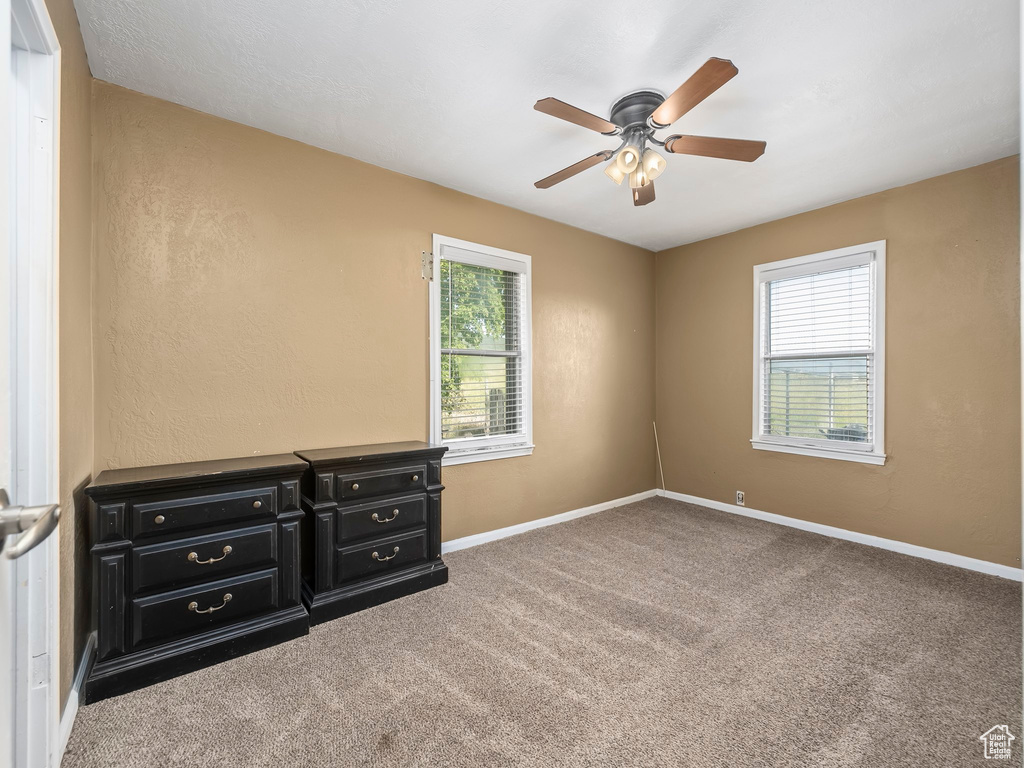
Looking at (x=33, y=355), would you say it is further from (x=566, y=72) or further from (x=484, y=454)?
(x=484, y=454)

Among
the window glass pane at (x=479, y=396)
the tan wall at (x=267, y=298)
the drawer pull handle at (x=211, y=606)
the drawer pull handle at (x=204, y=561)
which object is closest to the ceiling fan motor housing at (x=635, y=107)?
the tan wall at (x=267, y=298)

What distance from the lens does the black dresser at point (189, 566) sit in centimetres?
193

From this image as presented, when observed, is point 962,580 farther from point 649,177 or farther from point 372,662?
point 372,662

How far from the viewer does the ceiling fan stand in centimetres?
199

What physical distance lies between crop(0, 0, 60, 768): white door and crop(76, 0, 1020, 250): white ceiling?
0.61 meters

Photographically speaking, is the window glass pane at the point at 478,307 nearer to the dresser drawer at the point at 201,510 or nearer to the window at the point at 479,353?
the window at the point at 479,353

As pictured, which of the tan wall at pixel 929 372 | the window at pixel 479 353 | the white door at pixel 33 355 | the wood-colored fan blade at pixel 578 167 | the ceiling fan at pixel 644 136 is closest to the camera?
the white door at pixel 33 355

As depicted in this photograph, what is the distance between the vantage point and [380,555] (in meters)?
2.72

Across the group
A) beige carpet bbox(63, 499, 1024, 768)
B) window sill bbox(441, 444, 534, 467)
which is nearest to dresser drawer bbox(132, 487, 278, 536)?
beige carpet bbox(63, 499, 1024, 768)

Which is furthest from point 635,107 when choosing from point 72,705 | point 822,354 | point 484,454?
point 72,705

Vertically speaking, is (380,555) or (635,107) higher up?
(635,107)

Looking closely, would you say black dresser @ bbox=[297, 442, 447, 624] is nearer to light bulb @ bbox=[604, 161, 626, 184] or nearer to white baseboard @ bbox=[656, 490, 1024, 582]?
light bulb @ bbox=[604, 161, 626, 184]

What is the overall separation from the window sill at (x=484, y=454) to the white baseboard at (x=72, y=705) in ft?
6.53

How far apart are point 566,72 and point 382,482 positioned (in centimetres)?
230
